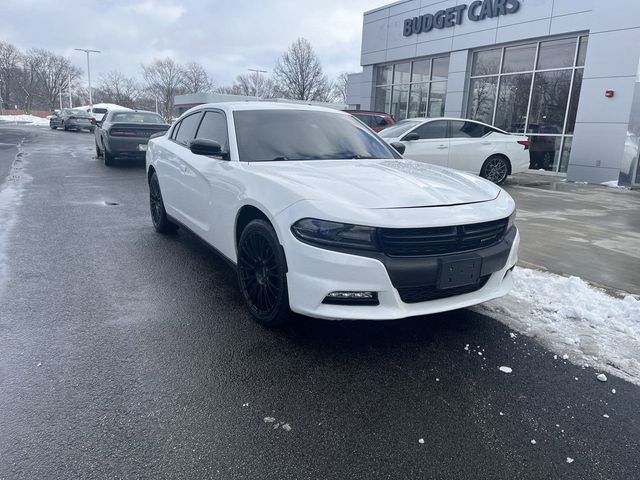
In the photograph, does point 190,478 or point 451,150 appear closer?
point 190,478

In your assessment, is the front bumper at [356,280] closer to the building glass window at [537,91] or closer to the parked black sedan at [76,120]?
the building glass window at [537,91]

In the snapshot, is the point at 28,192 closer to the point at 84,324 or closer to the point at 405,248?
the point at 84,324

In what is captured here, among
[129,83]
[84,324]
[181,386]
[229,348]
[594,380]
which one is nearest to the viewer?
[181,386]

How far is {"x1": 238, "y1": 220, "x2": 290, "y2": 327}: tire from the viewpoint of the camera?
3221 millimetres

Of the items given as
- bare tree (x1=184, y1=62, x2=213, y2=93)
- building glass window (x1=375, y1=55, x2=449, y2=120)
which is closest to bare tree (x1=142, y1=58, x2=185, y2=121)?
bare tree (x1=184, y1=62, x2=213, y2=93)

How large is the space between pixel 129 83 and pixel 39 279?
91711 millimetres

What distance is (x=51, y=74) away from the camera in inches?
3253

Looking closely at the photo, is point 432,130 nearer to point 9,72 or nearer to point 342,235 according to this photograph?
point 342,235

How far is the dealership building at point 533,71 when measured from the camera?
42.3 feet

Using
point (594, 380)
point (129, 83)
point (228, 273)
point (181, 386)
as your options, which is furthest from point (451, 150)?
point (129, 83)

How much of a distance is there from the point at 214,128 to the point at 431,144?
7229 millimetres

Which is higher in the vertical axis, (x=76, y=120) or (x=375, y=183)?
(x=375, y=183)

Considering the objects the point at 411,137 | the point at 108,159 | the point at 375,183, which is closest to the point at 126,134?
the point at 108,159

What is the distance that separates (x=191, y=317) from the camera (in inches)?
147
